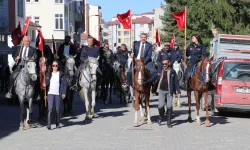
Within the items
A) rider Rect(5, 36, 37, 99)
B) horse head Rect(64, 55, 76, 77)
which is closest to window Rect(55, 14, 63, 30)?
horse head Rect(64, 55, 76, 77)

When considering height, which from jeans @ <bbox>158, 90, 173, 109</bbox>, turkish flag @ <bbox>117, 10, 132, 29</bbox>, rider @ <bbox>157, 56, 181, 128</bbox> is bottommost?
jeans @ <bbox>158, 90, 173, 109</bbox>

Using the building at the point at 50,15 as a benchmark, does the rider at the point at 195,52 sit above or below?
below

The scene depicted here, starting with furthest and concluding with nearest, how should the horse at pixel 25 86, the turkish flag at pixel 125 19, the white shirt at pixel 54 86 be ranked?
the turkish flag at pixel 125 19 < the white shirt at pixel 54 86 < the horse at pixel 25 86

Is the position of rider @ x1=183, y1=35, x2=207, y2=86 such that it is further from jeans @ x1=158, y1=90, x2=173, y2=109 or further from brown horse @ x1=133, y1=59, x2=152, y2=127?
brown horse @ x1=133, y1=59, x2=152, y2=127

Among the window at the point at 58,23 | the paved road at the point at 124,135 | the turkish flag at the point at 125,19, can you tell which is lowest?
the paved road at the point at 124,135

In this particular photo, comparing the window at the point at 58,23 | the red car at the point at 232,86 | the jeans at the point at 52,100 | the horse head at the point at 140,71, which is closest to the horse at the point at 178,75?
the red car at the point at 232,86

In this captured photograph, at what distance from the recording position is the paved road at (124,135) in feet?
42.3

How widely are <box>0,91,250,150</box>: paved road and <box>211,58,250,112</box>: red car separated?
19.1 inches

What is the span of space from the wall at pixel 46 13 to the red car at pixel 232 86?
61212mm

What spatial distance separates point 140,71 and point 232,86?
381cm

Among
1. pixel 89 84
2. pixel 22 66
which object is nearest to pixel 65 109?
pixel 89 84

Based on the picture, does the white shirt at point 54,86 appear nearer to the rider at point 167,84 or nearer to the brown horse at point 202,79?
the rider at point 167,84

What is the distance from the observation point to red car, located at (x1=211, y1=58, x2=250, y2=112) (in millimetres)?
18750

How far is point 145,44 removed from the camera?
58.2 ft
